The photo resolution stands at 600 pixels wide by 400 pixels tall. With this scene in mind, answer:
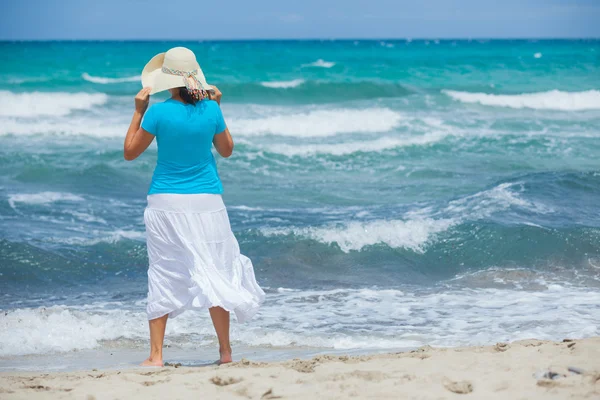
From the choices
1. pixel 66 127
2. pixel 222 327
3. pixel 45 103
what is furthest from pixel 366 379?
pixel 45 103

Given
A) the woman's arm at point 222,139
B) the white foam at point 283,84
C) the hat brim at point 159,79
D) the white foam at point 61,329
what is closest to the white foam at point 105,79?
the white foam at point 283,84

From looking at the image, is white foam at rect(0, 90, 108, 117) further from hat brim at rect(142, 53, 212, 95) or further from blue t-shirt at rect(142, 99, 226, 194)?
blue t-shirt at rect(142, 99, 226, 194)

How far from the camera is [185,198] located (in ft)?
14.1

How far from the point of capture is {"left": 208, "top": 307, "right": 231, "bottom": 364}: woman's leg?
14.7ft

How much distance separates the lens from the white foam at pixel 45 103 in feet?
78.3

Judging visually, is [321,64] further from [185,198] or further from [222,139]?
[185,198]

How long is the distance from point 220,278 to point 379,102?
2201cm

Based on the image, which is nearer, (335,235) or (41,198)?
(335,235)

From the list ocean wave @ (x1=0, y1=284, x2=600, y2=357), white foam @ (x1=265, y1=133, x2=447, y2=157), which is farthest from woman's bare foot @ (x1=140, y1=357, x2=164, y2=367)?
white foam @ (x1=265, y1=133, x2=447, y2=157)

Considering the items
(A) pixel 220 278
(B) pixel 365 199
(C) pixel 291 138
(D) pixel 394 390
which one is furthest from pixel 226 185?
(D) pixel 394 390

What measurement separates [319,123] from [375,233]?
12.5m

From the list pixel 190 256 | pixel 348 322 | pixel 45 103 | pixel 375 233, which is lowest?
pixel 348 322

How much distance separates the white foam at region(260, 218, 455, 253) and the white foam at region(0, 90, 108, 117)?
16638 mm

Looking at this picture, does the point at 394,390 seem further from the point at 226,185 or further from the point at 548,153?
the point at 548,153
